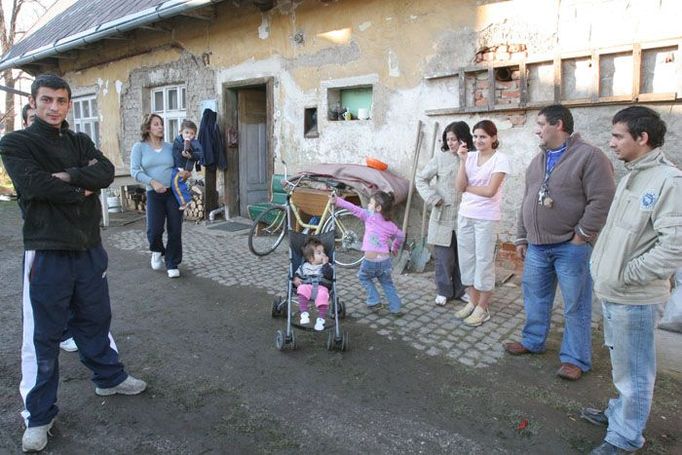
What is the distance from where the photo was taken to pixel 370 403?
3.00m

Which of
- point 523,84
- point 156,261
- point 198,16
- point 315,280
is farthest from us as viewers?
point 198,16

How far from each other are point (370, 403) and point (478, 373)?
0.87 meters

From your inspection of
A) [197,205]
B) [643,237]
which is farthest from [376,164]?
[643,237]

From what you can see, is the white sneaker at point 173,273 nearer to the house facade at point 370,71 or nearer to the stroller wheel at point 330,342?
the stroller wheel at point 330,342

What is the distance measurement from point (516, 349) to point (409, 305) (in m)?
1.26

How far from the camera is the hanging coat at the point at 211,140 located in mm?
8453

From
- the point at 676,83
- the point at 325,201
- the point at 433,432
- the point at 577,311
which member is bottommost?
the point at 433,432

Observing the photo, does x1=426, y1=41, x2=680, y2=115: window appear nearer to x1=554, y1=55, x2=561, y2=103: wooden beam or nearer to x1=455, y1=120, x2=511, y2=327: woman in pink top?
x1=554, y1=55, x2=561, y2=103: wooden beam

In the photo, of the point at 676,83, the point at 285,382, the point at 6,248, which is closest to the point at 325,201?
the point at 285,382

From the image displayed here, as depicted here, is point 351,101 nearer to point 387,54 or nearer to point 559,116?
point 387,54

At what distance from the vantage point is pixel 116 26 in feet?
28.9

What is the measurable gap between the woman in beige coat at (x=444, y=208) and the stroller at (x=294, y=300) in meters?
1.09

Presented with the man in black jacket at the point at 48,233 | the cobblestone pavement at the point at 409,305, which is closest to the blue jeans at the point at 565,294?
the cobblestone pavement at the point at 409,305

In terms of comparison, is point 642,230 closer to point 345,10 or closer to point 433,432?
point 433,432
